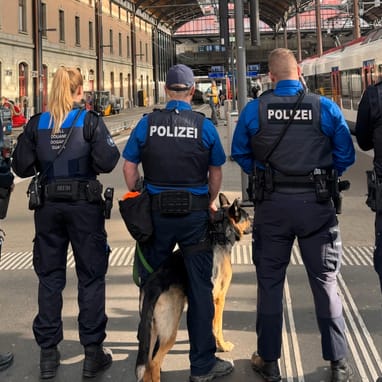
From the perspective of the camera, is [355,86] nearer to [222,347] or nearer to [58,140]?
[222,347]

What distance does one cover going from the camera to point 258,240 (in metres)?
3.54

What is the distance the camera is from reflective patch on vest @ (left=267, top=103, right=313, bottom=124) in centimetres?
338

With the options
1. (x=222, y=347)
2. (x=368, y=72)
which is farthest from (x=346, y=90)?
(x=222, y=347)

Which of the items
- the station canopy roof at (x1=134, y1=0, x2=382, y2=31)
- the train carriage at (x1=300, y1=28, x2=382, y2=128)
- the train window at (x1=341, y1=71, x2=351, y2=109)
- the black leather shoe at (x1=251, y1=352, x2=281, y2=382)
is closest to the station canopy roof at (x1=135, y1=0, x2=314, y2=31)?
the station canopy roof at (x1=134, y1=0, x2=382, y2=31)

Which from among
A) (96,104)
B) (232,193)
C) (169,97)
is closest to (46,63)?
(96,104)

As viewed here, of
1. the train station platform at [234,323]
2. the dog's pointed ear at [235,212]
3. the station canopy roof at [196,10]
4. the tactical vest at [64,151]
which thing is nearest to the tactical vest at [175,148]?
the tactical vest at [64,151]

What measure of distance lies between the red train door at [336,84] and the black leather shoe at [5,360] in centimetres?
2061

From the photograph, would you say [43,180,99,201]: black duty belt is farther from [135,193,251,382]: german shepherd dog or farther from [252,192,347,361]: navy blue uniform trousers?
[252,192,347,361]: navy blue uniform trousers

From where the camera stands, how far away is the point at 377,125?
3416 millimetres

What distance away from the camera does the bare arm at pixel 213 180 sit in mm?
3598

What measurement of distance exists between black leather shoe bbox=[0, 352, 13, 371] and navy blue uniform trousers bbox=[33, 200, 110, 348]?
32 centimetres

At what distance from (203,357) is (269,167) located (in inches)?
50.9

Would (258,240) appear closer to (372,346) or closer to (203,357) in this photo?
(203,357)

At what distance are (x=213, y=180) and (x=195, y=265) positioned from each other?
585 mm
